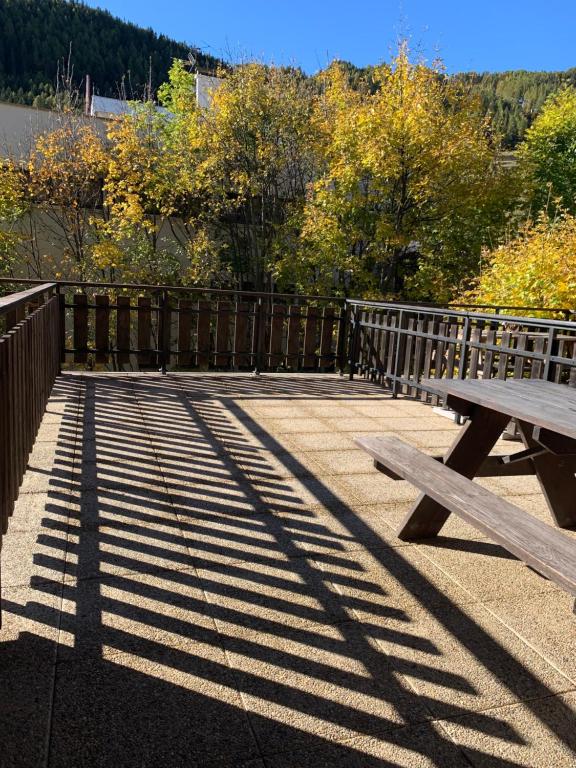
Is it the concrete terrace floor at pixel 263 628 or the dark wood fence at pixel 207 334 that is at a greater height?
the dark wood fence at pixel 207 334

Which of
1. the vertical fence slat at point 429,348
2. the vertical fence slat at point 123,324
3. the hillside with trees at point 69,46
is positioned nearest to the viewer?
the vertical fence slat at point 429,348

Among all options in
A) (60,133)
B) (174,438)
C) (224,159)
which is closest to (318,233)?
(224,159)

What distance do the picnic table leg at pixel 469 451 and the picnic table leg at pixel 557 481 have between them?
179mm

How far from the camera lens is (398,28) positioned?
14.5 m

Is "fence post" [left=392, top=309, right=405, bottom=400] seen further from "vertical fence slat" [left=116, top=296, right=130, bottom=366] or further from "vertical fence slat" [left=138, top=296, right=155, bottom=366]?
"vertical fence slat" [left=116, top=296, right=130, bottom=366]

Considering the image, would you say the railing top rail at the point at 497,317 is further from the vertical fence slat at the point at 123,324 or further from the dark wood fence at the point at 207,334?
the vertical fence slat at the point at 123,324

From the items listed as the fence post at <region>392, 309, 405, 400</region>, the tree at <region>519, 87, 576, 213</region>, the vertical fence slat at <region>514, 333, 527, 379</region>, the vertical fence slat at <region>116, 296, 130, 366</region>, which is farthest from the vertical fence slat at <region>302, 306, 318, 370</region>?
the tree at <region>519, 87, 576, 213</region>

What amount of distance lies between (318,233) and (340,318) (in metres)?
7.38

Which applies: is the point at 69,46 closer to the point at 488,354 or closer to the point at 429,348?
the point at 429,348

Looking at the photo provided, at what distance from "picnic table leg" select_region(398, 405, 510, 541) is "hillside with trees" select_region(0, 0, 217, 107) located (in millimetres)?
22065

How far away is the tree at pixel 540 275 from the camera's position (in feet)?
27.8

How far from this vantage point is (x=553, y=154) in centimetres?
1744

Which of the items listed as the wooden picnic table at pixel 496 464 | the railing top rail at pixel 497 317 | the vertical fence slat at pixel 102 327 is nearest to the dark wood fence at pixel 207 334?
the vertical fence slat at pixel 102 327

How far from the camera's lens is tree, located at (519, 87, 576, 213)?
16.5 m
